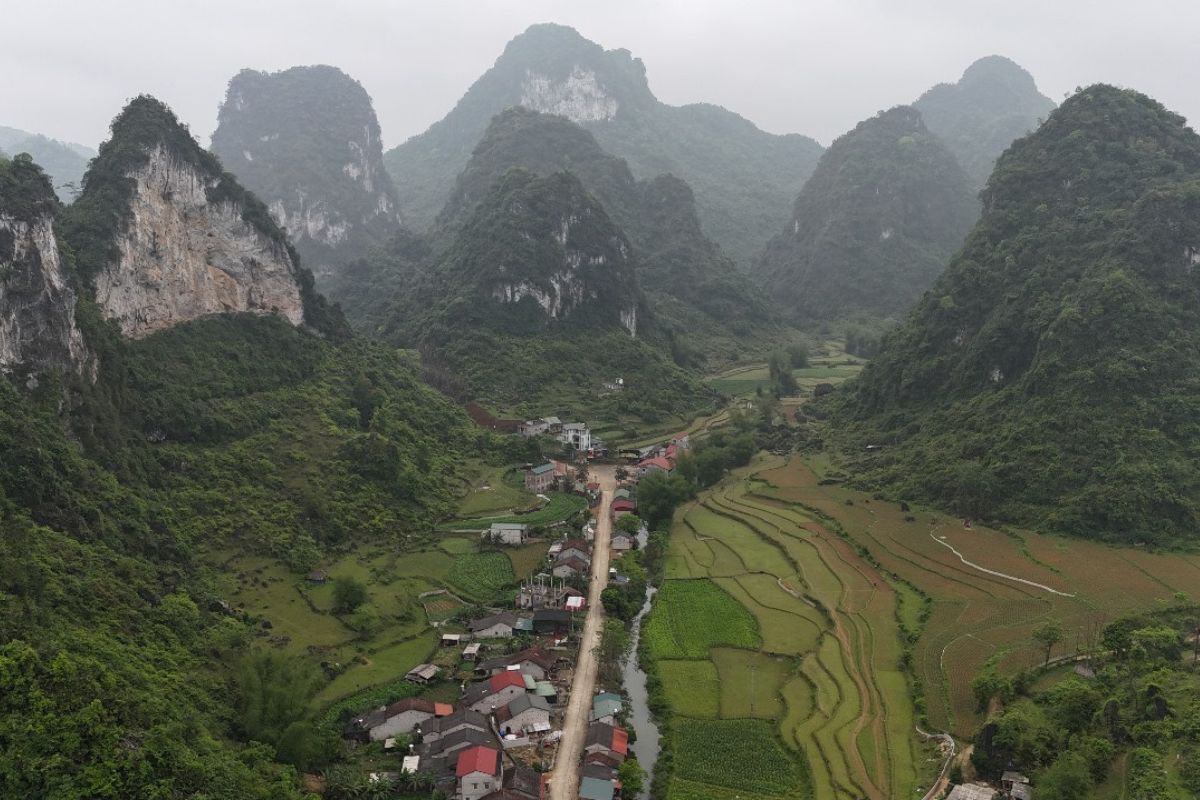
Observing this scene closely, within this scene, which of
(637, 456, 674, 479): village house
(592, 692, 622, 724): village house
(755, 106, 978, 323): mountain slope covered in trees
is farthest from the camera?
(755, 106, 978, 323): mountain slope covered in trees

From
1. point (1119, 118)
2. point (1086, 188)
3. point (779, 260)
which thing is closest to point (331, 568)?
point (1086, 188)

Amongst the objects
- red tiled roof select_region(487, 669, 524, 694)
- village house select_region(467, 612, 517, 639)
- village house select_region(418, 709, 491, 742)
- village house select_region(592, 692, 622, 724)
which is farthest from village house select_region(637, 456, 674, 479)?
village house select_region(418, 709, 491, 742)

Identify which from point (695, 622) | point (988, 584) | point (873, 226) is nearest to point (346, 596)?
point (695, 622)

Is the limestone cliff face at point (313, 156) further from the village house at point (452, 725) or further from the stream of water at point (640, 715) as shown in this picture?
the village house at point (452, 725)

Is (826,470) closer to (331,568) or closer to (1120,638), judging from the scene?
(1120,638)

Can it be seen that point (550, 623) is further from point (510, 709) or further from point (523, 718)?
point (523, 718)

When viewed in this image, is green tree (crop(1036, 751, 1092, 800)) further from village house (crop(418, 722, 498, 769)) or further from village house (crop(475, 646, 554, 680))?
village house (crop(475, 646, 554, 680))
